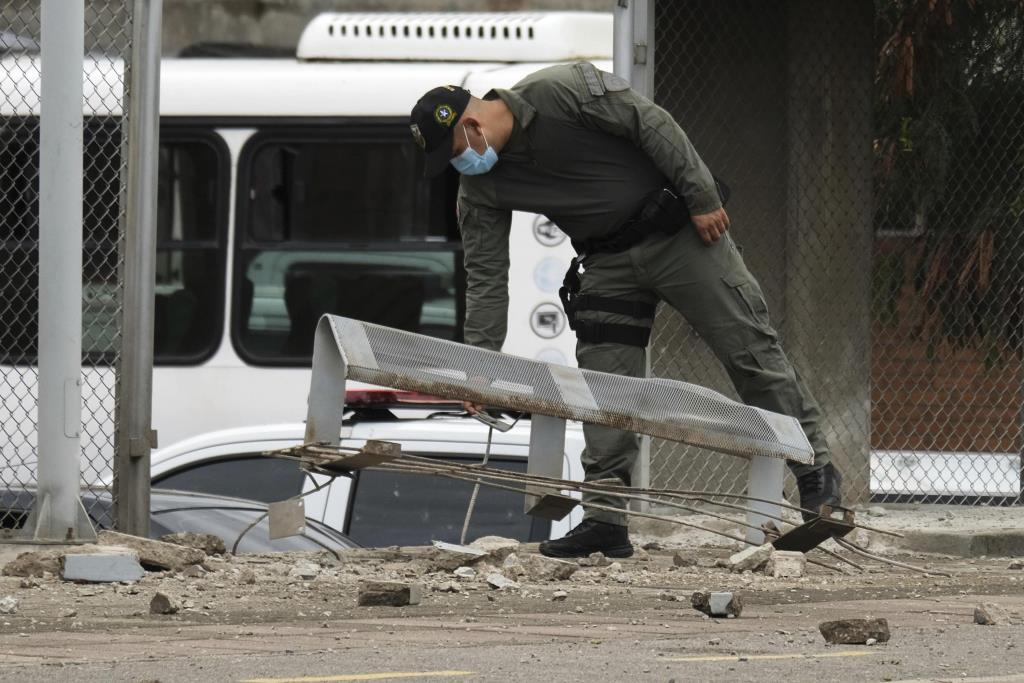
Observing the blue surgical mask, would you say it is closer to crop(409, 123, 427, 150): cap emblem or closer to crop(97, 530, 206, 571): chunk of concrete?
crop(409, 123, 427, 150): cap emblem

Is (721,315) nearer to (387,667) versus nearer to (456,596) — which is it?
(456,596)

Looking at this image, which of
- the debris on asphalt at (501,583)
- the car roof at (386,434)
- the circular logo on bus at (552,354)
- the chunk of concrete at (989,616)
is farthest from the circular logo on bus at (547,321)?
the chunk of concrete at (989,616)

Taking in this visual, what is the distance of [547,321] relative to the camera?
1077cm

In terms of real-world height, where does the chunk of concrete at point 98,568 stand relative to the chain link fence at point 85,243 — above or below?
below

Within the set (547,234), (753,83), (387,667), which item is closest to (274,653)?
(387,667)

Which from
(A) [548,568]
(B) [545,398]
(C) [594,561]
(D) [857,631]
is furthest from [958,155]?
(D) [857,631]

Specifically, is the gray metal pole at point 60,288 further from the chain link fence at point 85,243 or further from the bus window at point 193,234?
the bus window at point 193,234

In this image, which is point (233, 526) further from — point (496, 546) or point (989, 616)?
point (989, 616)

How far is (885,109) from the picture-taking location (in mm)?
9500

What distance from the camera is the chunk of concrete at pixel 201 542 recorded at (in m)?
6.62

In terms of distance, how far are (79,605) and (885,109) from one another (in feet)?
17.8

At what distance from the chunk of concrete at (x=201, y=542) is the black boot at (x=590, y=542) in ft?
3.66

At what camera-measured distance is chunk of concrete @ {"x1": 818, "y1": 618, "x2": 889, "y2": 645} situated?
4559 millimetres

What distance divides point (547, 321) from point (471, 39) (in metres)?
1.78
